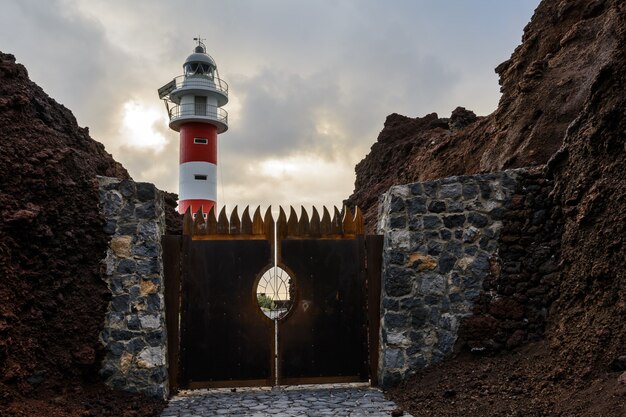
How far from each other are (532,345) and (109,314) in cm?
492

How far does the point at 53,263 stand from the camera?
6.09 m

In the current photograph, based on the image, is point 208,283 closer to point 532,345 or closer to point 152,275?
point 152,275

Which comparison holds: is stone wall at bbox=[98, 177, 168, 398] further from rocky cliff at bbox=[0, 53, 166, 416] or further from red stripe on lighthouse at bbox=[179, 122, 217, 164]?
red stripe on lighthouse at bbox=[179, 122, 217, 164]

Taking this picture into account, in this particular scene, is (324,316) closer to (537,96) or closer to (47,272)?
(47,272)

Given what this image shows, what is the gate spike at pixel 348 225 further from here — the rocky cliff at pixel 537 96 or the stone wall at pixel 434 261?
the rocky cliff at pixel 537 96

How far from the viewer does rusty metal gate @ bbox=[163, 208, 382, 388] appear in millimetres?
7062

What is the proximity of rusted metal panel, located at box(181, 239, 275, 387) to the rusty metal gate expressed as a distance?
0.04 ft

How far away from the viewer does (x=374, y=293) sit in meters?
7.36

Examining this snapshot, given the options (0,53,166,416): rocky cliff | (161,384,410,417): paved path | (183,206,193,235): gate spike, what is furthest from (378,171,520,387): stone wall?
(0,53,166,416): rocky cliff

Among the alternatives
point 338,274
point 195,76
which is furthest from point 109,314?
point 195,76

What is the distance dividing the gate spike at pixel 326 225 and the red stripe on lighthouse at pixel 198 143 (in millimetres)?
16571

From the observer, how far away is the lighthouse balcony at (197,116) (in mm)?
24411

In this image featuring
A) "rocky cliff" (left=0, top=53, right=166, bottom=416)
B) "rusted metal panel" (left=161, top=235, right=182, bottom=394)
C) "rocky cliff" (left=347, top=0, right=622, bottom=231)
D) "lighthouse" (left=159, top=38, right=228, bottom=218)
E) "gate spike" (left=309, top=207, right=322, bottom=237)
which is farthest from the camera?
"lighthouse" (left=159, top=38, right=228, bottom=218)

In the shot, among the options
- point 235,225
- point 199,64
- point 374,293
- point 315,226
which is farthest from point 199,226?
point 199,64
